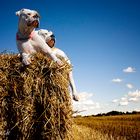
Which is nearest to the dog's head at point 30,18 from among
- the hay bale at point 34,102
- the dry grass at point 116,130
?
the hay bale at point 34,102

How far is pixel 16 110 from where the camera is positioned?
6828 millimetres

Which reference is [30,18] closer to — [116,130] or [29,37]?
[29,37]

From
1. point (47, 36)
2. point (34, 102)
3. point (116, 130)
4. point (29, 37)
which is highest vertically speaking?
point (47, 36)

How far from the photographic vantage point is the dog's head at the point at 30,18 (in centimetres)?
710

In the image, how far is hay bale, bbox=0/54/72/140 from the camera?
22.3 feet

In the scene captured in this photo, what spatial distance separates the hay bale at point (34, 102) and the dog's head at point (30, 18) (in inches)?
24.6

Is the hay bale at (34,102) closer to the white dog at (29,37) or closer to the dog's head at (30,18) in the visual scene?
the white dog at (29,37)

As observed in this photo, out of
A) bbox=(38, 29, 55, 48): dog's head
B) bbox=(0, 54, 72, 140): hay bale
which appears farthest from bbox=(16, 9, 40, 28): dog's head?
bbox=(38, 29, 55, 48): dog's head

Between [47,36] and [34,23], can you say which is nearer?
[34,23]

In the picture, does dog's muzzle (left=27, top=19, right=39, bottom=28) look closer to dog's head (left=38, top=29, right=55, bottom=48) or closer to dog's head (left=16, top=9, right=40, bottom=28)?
dog's head (left=16, top=9, right=40, bottom=28)

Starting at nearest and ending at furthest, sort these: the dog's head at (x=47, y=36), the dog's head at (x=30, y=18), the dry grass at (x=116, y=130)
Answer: the dog's head at (x=30, y=18) < the dog's head at (x=47, y=36) < the dry grass at (x=116, y=130)

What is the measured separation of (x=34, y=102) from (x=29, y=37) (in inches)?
50.5

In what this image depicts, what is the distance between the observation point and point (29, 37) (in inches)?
289

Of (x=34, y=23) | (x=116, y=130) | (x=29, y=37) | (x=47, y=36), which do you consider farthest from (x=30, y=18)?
(x=116, y=130)
